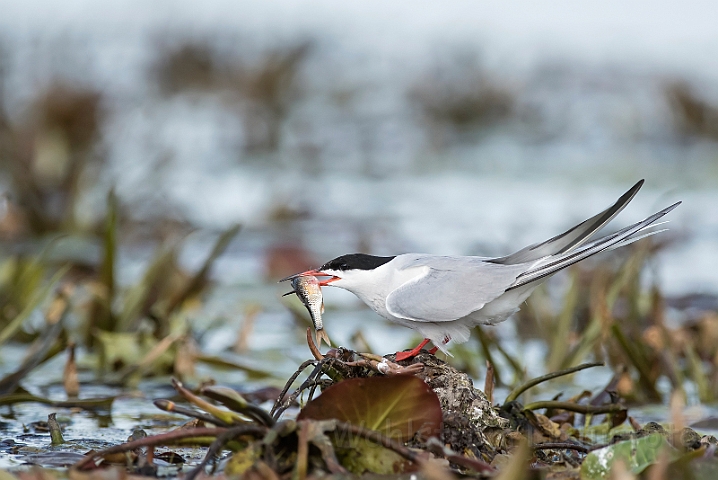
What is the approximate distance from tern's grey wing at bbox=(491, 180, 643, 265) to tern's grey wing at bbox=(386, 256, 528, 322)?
7 cm

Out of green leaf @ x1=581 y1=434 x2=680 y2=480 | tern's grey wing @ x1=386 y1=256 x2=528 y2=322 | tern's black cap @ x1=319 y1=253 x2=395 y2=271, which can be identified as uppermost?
tern's black cap @ x1=319 y1=253 x2=395 y2=271

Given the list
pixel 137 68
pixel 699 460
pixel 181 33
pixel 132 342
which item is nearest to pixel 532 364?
pixel 132 342

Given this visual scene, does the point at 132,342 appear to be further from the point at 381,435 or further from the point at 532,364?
the point at 381,435

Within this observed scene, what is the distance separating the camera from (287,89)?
50.8ft

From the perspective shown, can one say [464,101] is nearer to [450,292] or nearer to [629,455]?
[450,292]

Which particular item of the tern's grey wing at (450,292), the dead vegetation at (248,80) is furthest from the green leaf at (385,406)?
the dead vegetation at (248,80)

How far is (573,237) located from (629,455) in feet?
2.24

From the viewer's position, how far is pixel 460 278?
304 centimetres

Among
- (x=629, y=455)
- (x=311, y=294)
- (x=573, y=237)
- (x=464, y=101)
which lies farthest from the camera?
(x=464, y=101)

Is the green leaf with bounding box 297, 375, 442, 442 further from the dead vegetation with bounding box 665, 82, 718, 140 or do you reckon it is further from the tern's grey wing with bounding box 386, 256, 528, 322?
the dead vegetation with bounding box 665, 82, 718, 140

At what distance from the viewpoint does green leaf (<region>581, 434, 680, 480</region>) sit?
2488mm

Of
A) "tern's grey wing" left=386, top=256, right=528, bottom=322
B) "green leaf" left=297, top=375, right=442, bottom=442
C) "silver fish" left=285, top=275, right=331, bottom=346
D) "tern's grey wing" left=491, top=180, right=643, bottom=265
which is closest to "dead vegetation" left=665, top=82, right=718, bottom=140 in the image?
"tern's grey wing" left=491, top=180, right=643, bottom=265

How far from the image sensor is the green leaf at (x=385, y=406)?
251cm

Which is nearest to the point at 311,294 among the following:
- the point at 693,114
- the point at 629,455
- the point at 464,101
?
the point at 629,455
